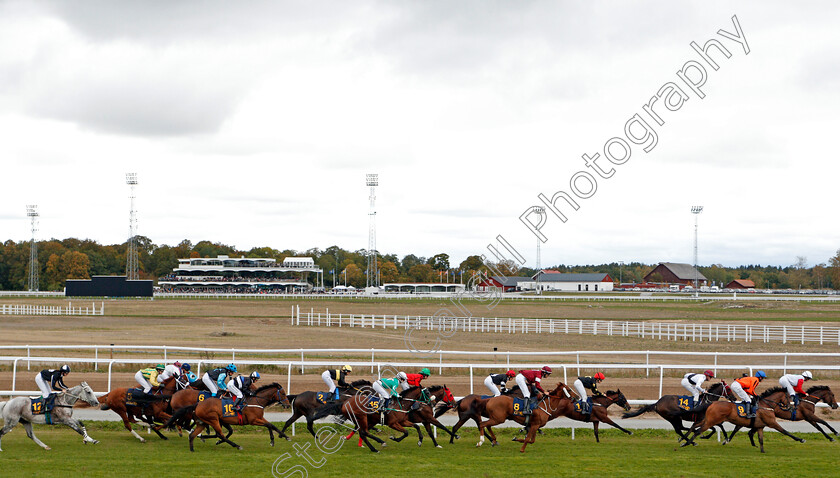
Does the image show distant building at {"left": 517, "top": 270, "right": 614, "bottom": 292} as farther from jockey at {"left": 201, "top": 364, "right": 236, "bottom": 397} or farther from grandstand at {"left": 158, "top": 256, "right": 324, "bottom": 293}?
jockey at {"left": 201, "top": 364, "right": 236, "bottom": 397}

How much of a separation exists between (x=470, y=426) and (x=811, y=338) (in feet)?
74.6

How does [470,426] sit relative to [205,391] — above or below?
below

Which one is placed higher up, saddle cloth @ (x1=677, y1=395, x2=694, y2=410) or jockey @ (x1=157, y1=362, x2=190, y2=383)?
jockey @ (x1=157, y1=362, x2=190, y2=383)

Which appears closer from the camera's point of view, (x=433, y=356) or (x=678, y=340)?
(x=433, y=356)

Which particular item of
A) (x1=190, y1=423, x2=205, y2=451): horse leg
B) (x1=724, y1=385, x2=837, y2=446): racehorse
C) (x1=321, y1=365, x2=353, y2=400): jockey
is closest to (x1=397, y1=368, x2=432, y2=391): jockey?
(x1=321, y1=365, x2=353, y2=400): jockey

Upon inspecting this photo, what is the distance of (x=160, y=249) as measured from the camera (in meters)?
128

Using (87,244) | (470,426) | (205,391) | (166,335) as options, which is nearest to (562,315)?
(166,335)

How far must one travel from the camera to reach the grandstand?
104188mm

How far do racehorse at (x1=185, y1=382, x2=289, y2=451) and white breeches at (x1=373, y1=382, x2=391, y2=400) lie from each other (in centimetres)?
149

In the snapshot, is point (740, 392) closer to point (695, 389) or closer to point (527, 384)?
point (695, 389)

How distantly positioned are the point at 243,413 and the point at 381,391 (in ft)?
6.90

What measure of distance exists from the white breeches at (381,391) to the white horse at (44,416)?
4188mm

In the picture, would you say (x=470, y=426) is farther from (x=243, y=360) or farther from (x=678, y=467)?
(x=243, y=360)

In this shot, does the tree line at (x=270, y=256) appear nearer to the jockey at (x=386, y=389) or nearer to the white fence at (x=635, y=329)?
the white fence at (x=635, y=329)
